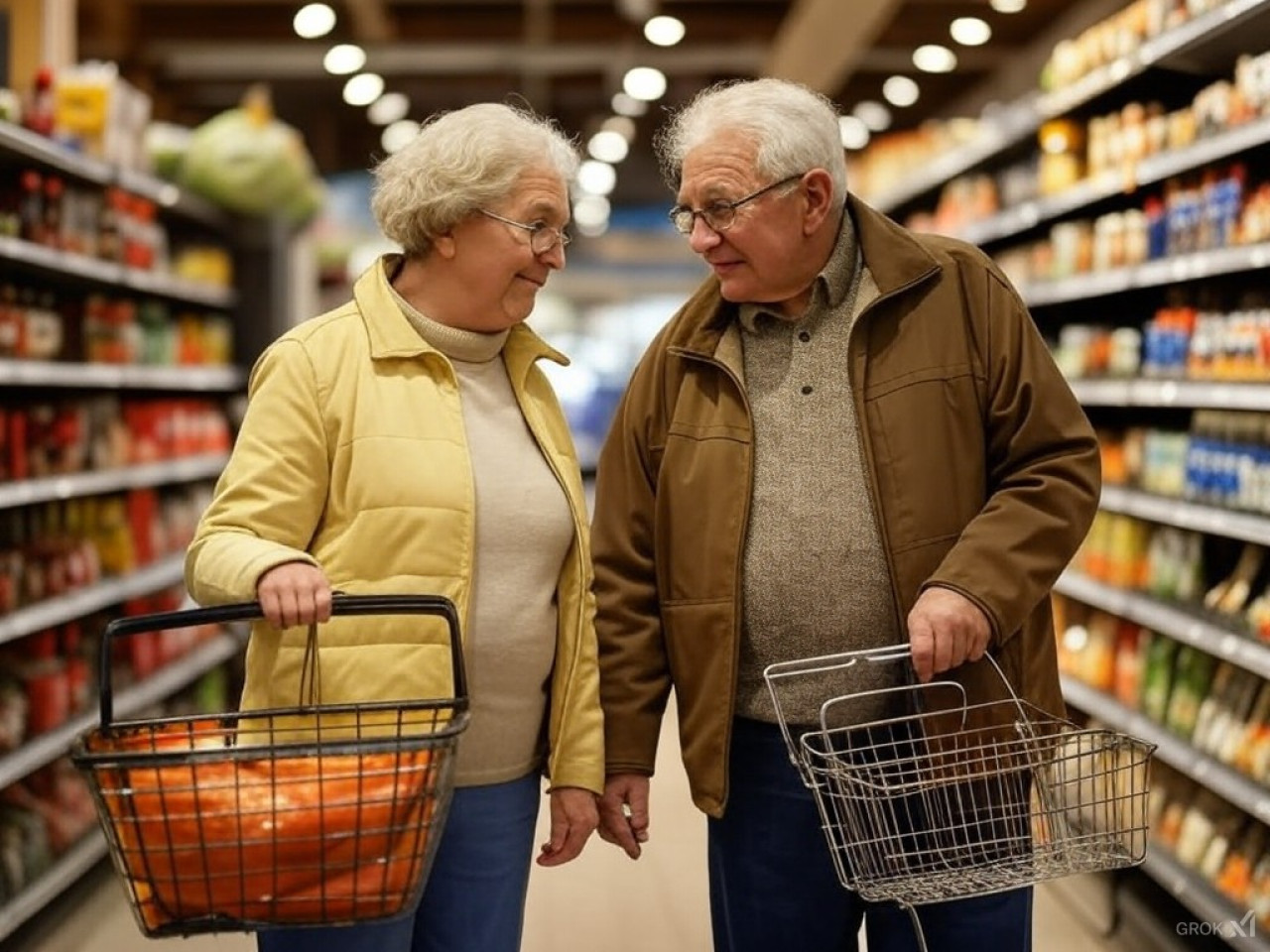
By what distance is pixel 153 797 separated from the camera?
157cm

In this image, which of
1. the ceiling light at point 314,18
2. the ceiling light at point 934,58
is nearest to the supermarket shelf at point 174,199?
the ceiling light at point 314,18

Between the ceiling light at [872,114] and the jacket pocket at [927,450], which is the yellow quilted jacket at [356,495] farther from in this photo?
the ceiling light at [872,114]

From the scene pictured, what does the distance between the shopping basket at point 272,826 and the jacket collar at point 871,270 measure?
3.07ft

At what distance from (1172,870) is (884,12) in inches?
198

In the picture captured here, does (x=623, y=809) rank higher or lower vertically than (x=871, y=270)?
lower

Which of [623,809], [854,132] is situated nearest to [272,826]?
[623,809]

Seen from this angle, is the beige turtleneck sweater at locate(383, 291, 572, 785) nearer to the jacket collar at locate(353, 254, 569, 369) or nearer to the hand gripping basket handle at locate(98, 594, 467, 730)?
the jacket collar at locate(353, 254, 569, 369)

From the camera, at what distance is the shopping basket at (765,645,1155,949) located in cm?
179

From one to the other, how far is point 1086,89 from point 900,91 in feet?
20.0

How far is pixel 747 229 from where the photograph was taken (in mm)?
2291

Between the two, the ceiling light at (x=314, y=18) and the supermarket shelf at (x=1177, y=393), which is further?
the ceiling light at (x=314, y=18)

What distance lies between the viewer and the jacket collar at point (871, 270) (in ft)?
7.54

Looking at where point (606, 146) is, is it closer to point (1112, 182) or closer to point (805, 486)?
point (1112, 182)

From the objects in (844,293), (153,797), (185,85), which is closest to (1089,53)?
(844,293)
